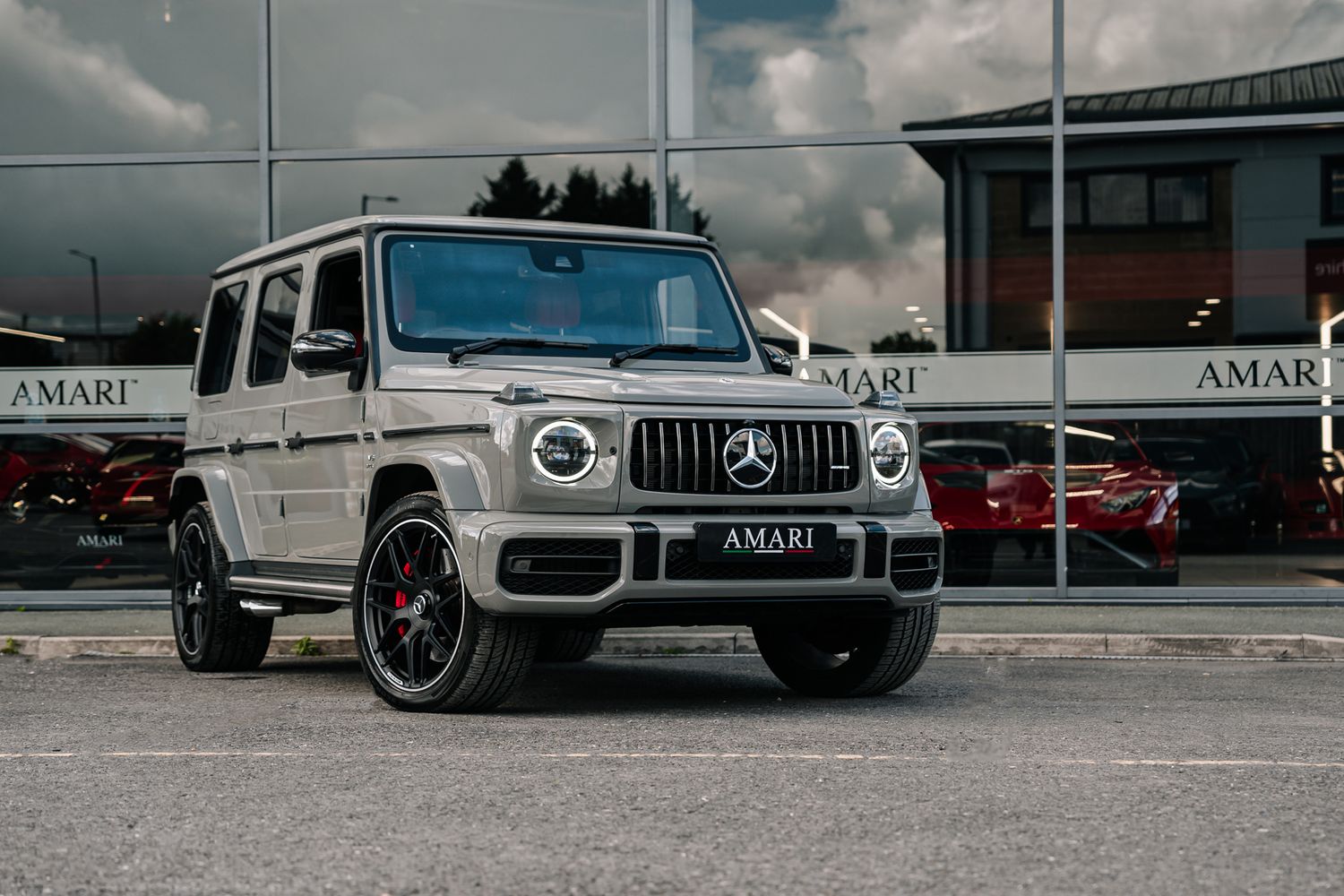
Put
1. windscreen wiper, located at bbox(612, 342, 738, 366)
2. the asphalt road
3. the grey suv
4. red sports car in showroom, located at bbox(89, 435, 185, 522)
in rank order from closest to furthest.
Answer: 1. the asphalt road
2. the grey suv
3. windscreen wiper, located at bbox(612, 342, 738, 366)
4. red sports car in showroom, located at bbox(89, 435, 185, 522)

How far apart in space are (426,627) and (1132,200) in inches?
321

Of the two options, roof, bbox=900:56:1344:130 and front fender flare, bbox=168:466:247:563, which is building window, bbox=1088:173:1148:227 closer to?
roof, bbox=900:56:1344:130

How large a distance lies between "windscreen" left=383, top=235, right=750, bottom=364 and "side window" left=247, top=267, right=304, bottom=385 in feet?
2.88

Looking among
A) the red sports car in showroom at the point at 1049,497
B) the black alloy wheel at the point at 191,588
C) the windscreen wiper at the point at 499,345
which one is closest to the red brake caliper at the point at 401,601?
the windscreen wiper at the point at 499,345

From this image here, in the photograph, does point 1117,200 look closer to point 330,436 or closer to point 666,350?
point 666,350

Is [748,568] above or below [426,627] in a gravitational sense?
above

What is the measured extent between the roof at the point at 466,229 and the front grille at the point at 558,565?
2.05 m

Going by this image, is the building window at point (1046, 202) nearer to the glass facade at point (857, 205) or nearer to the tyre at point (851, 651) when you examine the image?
the glass facade at point (857, 205)

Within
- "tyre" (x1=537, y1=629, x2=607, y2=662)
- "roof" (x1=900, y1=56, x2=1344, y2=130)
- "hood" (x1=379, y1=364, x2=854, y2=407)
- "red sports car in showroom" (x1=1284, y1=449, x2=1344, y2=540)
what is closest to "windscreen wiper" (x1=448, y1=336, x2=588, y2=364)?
"hood" (x1=379, y1=364, x2=854, y2=407)

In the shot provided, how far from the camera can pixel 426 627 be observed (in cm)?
707

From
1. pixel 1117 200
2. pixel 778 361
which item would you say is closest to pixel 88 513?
pixel 778 361

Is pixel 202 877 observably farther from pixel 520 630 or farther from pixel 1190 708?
pixel 1190 708

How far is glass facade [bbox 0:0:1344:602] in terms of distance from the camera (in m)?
13.3

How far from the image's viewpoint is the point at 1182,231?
1338cm
